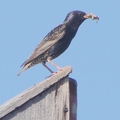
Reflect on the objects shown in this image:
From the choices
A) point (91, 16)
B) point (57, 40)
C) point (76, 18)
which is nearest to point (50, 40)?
point (57, 40)

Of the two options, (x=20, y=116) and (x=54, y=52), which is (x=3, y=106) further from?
(x=54, y=52)

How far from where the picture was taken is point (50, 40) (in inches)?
363

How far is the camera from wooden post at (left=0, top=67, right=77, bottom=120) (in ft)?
15.8

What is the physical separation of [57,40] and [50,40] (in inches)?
6.0

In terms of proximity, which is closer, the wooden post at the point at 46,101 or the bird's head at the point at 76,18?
the wooden post at the point at 46,101

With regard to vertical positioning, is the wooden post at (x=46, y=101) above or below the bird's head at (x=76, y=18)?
below

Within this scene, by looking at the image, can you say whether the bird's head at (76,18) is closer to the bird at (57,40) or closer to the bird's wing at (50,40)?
the bird at (57,40)

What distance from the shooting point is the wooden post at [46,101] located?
4801 millimetres

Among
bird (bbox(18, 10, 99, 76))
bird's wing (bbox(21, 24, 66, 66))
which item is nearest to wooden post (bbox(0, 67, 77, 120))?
bird (bbox(18, 10, 99, 76))

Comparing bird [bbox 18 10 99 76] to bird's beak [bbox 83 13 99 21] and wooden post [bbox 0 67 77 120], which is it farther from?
wooden post [bbox 0 67 77 120]

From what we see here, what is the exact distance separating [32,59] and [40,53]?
27cm

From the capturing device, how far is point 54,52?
8.96 metres

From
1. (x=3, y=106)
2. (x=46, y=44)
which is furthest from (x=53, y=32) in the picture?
(x=3, y=106)

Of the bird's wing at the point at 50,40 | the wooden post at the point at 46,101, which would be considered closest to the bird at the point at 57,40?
the bird's wing at the point at 50,40
